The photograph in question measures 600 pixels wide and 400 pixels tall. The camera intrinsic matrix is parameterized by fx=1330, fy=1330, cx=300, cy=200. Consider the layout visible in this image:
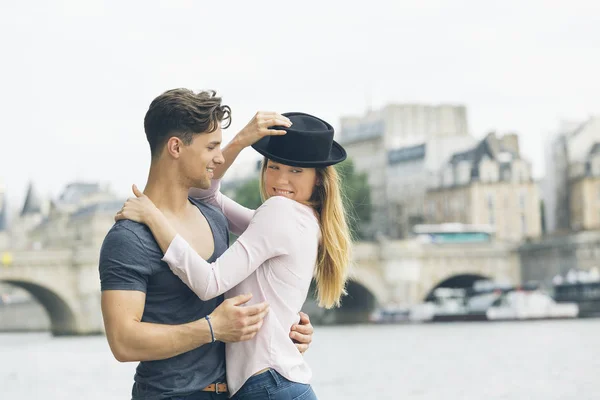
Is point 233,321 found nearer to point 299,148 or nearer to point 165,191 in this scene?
point 165,191

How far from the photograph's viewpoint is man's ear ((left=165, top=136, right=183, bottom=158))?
11.7ft

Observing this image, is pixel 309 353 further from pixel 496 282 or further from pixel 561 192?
pixel 561 192

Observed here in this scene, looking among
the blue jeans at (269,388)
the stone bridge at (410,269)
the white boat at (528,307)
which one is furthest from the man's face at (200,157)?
the stone bridge at (410,269)

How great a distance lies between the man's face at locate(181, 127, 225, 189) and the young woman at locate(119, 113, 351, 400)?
14 cm

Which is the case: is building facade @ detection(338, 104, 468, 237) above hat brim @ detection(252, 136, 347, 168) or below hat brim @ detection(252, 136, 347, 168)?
above

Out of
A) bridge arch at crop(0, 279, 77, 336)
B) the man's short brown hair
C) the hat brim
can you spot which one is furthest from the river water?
the man's short brown hair

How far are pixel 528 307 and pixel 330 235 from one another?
144 feet

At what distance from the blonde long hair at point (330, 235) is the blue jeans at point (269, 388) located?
392 millimetres

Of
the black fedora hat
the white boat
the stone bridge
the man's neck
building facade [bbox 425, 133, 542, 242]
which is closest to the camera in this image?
the man's neck

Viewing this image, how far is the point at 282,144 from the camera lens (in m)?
3.77

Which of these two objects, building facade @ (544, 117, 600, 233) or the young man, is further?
building facade @ (544, 117, 600, 233)

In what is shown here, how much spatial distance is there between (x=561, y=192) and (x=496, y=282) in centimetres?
836

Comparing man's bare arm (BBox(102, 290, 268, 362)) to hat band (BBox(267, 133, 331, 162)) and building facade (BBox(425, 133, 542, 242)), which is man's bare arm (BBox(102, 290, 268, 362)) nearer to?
hat band (BBox(267, 133, 331, 162))

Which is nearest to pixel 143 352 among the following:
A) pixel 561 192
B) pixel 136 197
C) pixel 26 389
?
pixel 136 197
